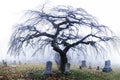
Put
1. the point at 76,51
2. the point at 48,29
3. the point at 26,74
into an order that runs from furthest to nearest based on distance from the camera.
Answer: the point at 76,51 → the point at 48,29 → the point at 26,74

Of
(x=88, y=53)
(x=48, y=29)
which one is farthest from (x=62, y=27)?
(x=88, y=53)

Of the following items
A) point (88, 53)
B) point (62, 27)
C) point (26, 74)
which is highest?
point (62, 27)

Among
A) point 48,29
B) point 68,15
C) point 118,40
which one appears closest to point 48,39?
point 48,29

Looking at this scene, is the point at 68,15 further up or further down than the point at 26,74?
further up

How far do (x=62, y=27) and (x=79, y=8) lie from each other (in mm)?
2734

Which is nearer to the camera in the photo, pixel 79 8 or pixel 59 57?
pixel 79 8

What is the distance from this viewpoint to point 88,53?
116 feet

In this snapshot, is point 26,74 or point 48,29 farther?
point 48,29

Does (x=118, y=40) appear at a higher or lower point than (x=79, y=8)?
lower

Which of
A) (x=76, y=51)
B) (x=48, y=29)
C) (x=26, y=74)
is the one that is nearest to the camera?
(x=26, y=74)

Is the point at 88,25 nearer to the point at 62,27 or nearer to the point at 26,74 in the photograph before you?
the point at 62,27

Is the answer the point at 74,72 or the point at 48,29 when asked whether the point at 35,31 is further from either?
the point at 74,72

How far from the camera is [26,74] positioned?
31672mm

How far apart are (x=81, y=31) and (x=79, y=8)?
216 centimetres
